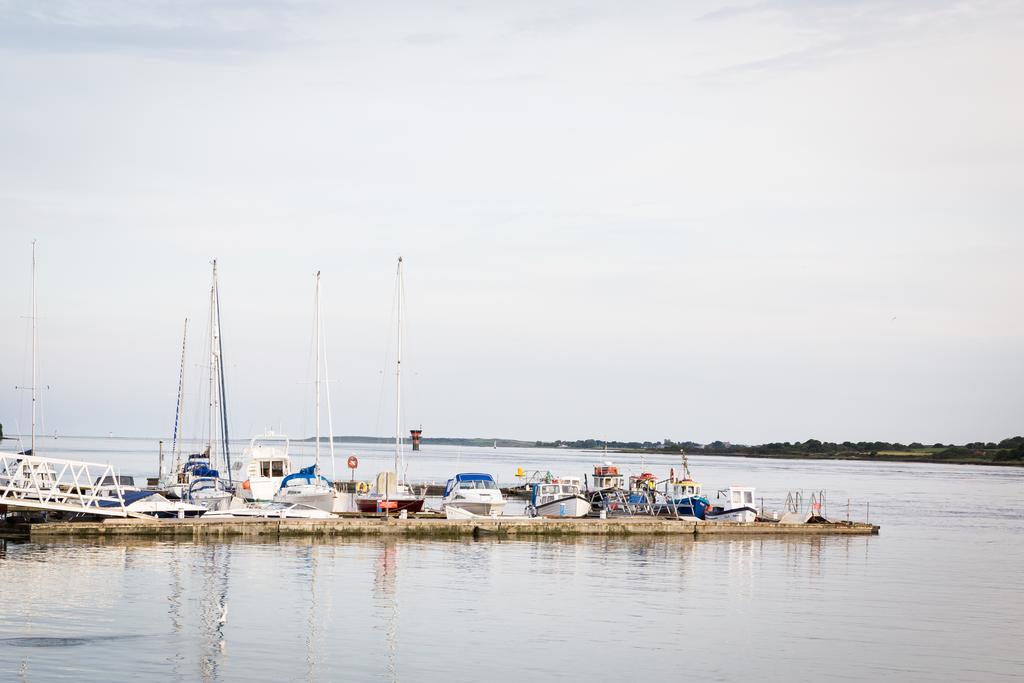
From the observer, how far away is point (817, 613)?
129ft

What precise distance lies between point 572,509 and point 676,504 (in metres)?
6.65

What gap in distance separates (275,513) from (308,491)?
606cm

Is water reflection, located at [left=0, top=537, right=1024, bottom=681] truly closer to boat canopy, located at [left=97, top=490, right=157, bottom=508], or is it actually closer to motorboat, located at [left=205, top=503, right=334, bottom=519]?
motorboat, located at [left=205, top=503, right=334, bottom=519]

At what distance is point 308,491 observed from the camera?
63.2 metres

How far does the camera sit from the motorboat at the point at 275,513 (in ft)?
185

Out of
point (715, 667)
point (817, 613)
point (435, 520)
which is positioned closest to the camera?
point (715, 667)

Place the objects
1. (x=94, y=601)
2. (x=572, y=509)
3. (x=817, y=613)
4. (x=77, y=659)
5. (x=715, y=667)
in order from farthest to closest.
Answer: (x=572, y=509)
(x=817, y=613)
(x=94, y=601)
(x=715, y=667)
(x=77, y=659)

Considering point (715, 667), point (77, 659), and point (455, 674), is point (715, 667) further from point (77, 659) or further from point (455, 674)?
point (77, 659)

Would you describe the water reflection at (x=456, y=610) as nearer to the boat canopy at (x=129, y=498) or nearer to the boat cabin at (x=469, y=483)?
the boat canopy at (x=129, y=498)

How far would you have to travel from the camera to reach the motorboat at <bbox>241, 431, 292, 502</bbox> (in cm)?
6962

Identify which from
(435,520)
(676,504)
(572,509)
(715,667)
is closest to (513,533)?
(435,520)

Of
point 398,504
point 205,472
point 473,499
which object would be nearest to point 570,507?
point 473,499

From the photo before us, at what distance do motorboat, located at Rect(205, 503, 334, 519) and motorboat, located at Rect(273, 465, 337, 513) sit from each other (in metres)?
1.94

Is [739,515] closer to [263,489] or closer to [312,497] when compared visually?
[312,497]
